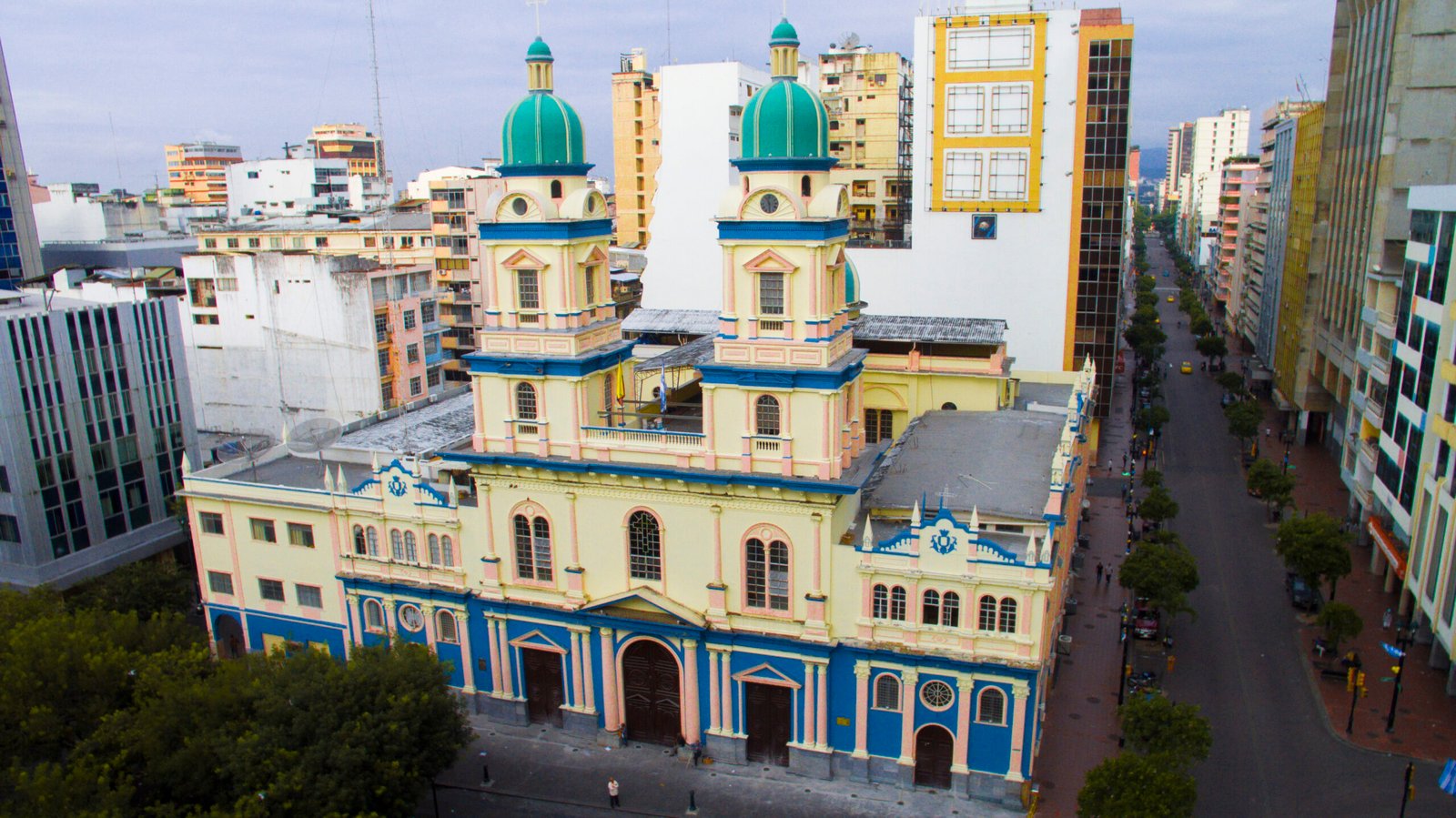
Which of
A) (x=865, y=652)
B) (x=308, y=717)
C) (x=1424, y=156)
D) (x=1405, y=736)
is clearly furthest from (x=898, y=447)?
(x=1424, y=156)

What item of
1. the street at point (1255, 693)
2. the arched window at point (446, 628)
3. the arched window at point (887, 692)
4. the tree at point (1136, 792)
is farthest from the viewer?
the arched window at point (446, 628)

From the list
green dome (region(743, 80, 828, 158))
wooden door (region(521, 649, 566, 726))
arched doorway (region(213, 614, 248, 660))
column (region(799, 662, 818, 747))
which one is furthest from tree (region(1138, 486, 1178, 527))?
arched doorway (region(213, 614, 248, 660))

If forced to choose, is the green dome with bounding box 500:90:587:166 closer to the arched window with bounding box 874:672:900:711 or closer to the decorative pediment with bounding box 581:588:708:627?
the decorative pediment with bounding box 581:588:708:627

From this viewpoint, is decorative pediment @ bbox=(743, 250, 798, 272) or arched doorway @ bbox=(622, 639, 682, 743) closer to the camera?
decorative pediment @ bbox=(743, 250, 798, 272)

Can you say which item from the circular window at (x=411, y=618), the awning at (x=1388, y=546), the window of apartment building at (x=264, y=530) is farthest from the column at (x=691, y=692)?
the awning at (x=1388, y=546)

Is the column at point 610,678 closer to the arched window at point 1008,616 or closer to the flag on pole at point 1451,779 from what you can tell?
the arched window at point 1008,616

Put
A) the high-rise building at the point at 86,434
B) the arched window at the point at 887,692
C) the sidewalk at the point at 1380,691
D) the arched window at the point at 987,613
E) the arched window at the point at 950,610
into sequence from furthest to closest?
the high-rise building at the point at 86,434 → the sidewalk at the point at 1380,691 → the arched window at the point at 887,692 → the arched window at the point at 950,610 → the arched window at the point at 987,613

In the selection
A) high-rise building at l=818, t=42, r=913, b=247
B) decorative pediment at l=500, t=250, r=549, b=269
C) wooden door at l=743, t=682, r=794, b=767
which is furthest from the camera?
high-rise building at l=818, t=42, r=913, b=247

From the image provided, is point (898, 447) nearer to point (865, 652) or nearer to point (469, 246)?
point (865, 652)
